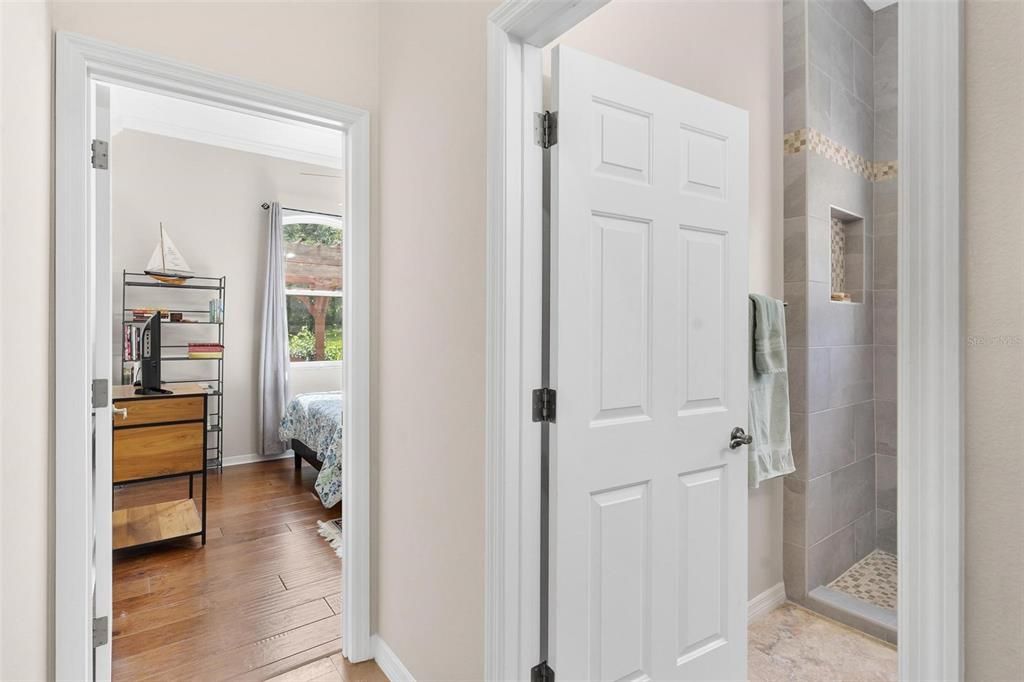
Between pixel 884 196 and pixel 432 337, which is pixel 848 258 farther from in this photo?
pixel 432 337

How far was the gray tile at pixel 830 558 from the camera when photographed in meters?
2.56

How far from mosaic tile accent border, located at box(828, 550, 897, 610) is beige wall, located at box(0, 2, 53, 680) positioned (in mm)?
3151

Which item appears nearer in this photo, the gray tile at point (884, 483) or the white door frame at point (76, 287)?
the white door frame at point (76, 287)

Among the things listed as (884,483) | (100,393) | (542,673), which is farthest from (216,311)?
(884,483)

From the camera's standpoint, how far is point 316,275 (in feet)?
18.1

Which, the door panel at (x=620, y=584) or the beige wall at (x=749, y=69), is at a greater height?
the beige wall at (x=749, y=69)

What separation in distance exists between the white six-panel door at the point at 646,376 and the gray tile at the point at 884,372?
5.70 ft

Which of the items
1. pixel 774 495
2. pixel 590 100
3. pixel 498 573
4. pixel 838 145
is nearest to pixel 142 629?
pixel 498 573

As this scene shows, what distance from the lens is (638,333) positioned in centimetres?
159

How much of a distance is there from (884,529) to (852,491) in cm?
51

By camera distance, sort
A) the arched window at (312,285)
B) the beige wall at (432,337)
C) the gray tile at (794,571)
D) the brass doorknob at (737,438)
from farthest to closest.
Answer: the arched window at (312,285) < the gray tile at (794,571) < the brass doorknob at (737,438) < the beige wall at (432,337)

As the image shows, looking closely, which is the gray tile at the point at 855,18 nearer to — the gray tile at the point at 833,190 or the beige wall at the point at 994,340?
the gray tile at the point at 833,190

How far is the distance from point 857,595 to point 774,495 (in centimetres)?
68

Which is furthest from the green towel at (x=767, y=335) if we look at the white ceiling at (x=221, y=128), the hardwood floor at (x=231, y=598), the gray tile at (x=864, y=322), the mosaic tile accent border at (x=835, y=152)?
the white ceiling at (x=221, y=128)
